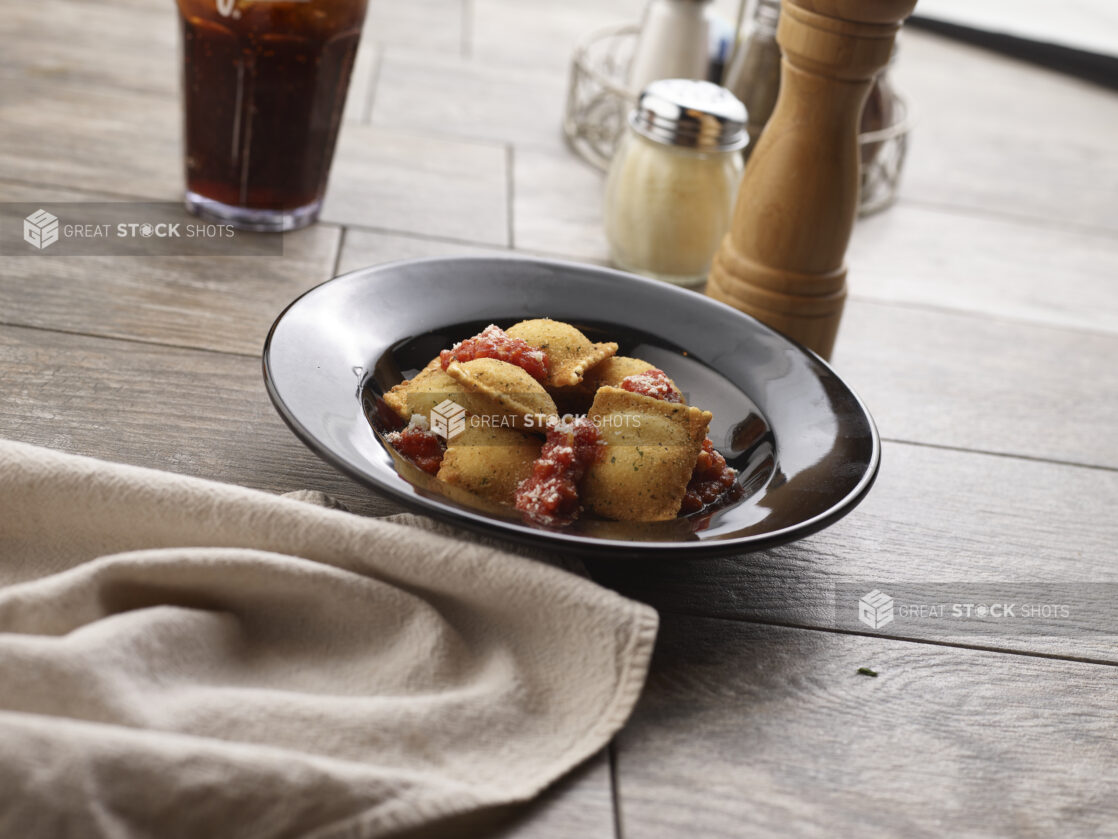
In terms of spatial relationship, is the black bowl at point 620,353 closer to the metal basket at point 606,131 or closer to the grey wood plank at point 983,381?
the grey wood plank at point 983,381

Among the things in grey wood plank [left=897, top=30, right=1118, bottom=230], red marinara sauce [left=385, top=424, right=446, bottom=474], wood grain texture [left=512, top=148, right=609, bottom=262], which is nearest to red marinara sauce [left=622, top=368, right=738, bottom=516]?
red marinara sauce [left=385, top=424, right=446, bottom=474]

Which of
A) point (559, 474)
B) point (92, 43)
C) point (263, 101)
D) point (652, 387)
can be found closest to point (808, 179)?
point (652, 387)

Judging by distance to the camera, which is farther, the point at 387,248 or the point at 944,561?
the point at 387,248

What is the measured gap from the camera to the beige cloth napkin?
1.64 ft

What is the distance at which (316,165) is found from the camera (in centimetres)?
115

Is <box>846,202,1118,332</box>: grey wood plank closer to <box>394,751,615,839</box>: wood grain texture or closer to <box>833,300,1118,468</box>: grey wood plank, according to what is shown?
<box>833,300,1118,468</box>: grey wood plank

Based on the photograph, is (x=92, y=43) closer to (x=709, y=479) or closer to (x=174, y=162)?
(x=174, y=162)

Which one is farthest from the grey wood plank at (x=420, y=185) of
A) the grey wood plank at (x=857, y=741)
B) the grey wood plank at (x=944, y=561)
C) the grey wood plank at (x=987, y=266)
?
the grey wood plank at (x=857, y=741)

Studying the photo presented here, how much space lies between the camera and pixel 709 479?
2.50ft

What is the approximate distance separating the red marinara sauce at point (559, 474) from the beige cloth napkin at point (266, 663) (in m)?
0.05

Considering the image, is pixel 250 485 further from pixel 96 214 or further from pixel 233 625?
pixel 96 214

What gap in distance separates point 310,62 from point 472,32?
0.84 m

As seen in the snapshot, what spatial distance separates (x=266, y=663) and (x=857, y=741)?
33cm

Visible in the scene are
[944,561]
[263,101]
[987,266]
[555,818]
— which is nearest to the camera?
[555,818]
